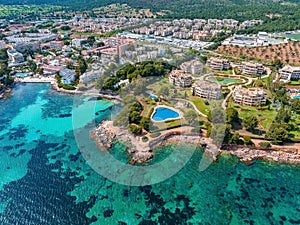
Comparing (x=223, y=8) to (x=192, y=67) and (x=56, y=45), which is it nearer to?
(x=192, y=67)

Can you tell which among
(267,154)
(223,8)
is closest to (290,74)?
(267,154)

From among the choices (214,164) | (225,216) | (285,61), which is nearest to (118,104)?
(214,164)

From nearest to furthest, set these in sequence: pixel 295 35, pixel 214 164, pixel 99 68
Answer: pixel 214 164
pixel 99 68
pixel 295 35

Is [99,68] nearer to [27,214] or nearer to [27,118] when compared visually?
[27,118]

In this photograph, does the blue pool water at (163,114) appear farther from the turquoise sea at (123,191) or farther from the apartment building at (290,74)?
the apartment building at (290,74)

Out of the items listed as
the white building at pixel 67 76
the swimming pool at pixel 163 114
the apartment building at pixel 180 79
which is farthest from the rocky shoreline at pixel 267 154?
the white building at pixel 67 76

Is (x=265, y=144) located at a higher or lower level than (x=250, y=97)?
lower
